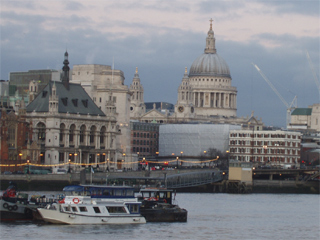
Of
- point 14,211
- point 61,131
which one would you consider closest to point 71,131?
point 61,131

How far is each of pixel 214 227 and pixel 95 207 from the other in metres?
10.4

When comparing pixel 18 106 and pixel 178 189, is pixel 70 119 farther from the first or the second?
pixel 178 189

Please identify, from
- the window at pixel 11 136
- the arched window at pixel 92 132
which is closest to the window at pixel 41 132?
the arched window at pixel 92 132

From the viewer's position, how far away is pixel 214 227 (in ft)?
328

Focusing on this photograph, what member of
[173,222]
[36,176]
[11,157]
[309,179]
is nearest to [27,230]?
[173,222]

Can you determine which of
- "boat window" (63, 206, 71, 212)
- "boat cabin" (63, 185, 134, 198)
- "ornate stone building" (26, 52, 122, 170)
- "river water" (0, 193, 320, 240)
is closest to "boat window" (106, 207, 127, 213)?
"boat cabin" (63, 185, 134, 198)

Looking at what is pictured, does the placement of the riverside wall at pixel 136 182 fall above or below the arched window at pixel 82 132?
below

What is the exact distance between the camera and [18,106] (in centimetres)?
18600

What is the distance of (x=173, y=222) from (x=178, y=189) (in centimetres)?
5683

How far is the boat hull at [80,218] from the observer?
96.6 meters

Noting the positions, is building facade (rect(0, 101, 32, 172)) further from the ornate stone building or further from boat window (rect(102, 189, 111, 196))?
boat window (rect(102, 189, 111, 196))

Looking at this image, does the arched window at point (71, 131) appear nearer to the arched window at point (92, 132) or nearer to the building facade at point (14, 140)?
the arched window at point (92, 132)

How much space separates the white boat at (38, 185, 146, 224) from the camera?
96875 mm

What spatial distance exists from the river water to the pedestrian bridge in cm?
2095
